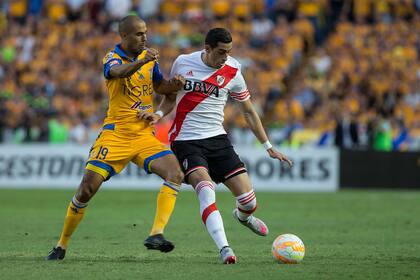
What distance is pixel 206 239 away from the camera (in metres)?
11.7

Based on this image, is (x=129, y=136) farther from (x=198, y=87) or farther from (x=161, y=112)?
(x=198, y=87)

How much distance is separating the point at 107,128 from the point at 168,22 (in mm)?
19954

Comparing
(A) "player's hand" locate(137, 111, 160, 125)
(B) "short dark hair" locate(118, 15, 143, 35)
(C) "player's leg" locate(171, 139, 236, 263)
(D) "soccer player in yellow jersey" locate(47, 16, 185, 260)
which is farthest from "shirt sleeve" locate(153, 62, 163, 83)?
(C) "player's leg" locate(171, 139, 236, 263)

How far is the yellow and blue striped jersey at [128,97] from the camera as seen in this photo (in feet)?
30.5

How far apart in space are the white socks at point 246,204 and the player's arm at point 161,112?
1.13 meters

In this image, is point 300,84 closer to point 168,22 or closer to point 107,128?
point 168,22

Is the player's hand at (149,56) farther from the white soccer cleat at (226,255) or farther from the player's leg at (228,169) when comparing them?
the white soccer cleat at (226,255)

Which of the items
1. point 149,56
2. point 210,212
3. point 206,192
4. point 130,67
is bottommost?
point 210,212

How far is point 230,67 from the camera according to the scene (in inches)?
379

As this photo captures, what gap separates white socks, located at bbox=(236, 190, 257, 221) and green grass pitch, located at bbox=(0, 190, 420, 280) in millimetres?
415

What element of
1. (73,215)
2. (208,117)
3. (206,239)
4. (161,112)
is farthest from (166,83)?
(206,239)

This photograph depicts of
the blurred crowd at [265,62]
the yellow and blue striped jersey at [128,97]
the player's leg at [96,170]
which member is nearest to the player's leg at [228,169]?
the yellow and blue striped jersey at [128,97]

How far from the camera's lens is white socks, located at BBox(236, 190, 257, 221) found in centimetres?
967

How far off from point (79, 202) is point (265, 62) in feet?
60.3
